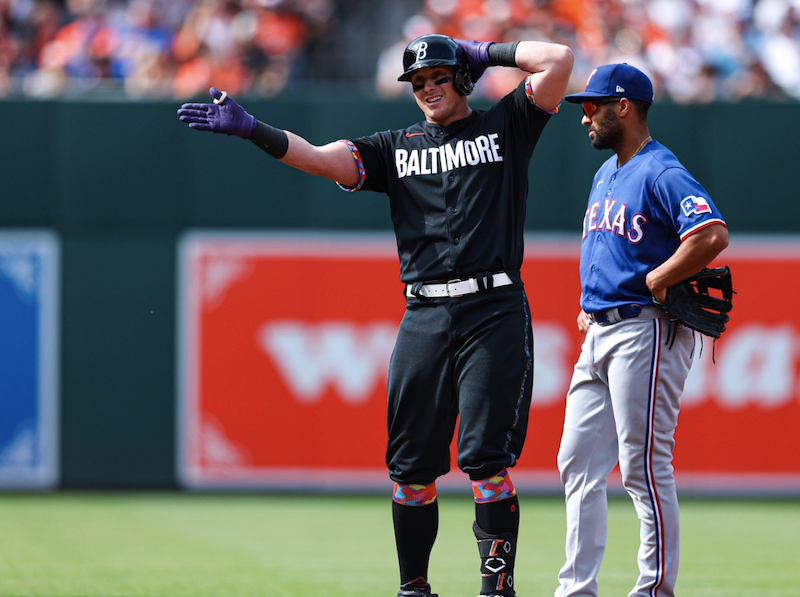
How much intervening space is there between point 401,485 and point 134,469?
5503 mm

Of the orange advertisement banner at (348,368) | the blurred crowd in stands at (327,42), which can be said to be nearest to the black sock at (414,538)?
the orange advertisement banner at (348,368)

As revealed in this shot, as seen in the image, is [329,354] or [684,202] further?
[329,354]

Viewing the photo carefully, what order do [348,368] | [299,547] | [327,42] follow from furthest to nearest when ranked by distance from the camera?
[327,42] → [348,368] → [299,547]

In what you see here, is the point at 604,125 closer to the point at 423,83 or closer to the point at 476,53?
the point at 476,53

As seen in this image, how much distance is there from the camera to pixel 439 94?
4.75 meters

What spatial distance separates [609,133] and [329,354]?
210 inches

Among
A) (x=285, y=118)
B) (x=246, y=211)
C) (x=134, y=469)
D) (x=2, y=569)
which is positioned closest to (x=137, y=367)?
(x=134, y=469)

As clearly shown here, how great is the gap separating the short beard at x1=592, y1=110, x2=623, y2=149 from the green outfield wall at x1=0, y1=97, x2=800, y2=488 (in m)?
5.04

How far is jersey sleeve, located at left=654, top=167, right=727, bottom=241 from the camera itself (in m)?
4.40

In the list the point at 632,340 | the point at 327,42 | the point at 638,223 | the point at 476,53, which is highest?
the point at 327,42

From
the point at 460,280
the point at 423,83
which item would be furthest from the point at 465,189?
the point at 423,83

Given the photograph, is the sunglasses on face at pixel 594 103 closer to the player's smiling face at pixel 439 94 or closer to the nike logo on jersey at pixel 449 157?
the nike logo on jersey at pixel 449 157

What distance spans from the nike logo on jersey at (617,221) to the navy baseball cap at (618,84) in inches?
17.8

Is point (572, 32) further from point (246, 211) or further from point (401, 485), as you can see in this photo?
point (401, 485)
